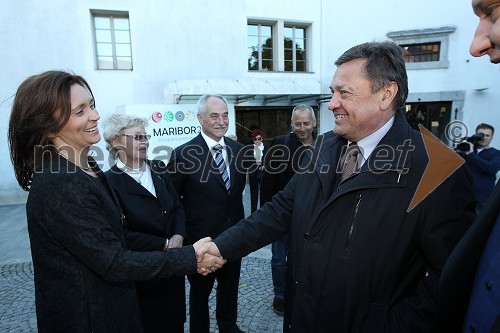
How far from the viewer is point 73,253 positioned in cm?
148

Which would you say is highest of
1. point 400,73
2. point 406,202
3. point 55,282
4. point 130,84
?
point 130,84

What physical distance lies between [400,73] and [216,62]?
9.50 metres

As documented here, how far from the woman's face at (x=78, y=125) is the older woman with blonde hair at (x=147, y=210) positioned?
78 cm

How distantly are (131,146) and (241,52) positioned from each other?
8.92 m

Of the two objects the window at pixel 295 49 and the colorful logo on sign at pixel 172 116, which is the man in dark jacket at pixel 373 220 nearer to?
the colorful logo on sign at pixel 172 116

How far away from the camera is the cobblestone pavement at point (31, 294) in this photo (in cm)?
337

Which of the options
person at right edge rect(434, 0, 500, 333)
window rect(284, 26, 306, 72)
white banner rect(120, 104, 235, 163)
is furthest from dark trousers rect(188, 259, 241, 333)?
window rect(284, 26, 306, 72)

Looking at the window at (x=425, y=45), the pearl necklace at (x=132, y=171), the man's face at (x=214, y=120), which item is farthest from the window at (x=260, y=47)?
the pearl necklace at (x=132, y=171)

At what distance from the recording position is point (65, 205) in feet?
4.73

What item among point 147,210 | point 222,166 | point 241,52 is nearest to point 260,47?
point 241,52

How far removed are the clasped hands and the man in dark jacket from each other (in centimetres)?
58

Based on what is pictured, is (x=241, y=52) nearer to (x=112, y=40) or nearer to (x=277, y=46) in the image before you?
(x=277, y=46)

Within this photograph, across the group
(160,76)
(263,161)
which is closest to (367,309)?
(263,161)

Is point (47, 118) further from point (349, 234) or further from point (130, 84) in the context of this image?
point (130, 84)
